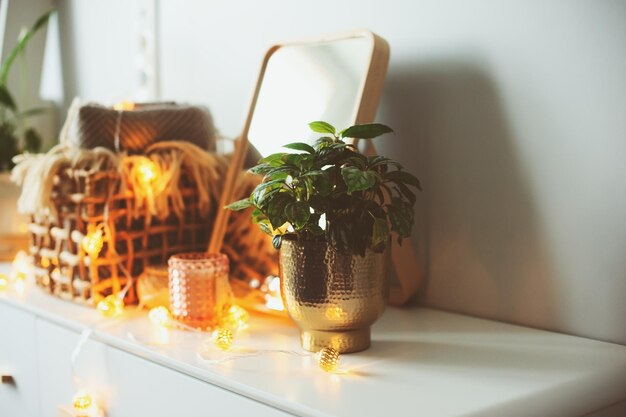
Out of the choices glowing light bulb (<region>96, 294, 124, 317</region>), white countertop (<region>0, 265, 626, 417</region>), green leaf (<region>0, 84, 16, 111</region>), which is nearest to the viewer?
white countertop (<region>0, 265, 626, 417</region>)

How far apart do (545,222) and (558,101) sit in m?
0.16

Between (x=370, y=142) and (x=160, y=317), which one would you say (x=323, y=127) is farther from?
(x=160, y=317)

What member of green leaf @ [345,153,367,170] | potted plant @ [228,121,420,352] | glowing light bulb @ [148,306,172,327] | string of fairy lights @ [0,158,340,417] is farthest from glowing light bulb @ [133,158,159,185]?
green leaf @ [345,153,367,170]

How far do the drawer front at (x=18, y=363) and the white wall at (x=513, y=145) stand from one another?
0.65 metres

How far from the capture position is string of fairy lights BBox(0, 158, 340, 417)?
895 millimetres

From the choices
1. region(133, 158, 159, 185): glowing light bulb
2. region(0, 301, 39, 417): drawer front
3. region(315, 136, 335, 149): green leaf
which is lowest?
region(0, 301, 39, 417): drawer front

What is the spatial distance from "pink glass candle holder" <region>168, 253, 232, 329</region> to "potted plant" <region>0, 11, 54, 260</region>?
74 cm

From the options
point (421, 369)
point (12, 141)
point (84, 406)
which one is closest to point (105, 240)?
point (84, 406)

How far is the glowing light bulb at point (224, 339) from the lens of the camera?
2.99ft

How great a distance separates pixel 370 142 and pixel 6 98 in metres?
1.15

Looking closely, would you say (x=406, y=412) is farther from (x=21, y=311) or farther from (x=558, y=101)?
(x=21, y=311)

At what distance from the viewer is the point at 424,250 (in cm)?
112

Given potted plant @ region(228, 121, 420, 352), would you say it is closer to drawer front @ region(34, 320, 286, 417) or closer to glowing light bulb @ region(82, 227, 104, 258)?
drawer front @ region(34, 320, 286, 417)

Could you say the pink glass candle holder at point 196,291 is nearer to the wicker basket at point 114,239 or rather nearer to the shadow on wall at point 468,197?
the wicker basket at point 114,239
